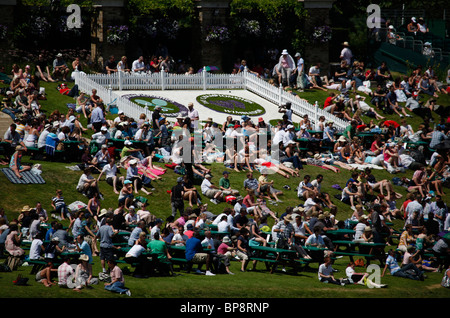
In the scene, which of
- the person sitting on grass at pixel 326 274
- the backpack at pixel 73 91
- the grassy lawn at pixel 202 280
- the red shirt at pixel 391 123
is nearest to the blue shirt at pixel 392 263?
the grassy lawn at pixel 202 280

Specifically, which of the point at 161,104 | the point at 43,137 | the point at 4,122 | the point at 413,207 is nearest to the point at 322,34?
the point at 161,104

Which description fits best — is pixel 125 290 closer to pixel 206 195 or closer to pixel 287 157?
pixel 206 195

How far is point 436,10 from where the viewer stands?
1757 inches

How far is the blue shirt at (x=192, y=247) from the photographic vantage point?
21.1 metres

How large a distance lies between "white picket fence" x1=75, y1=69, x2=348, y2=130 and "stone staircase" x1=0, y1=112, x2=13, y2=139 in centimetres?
452

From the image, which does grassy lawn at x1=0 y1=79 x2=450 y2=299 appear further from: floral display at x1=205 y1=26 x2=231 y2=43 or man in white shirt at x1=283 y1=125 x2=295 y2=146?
floral display at x1=205 y1=26 x2=231 y2=43

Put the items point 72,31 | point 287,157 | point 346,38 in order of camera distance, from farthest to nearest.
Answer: point 346,38 → point 72,31 → point 287,157

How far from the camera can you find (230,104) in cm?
3488

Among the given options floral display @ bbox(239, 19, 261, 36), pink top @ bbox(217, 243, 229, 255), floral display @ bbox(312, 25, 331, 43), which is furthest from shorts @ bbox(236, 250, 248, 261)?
floral display @ bbox(312, 25, 331, 43)

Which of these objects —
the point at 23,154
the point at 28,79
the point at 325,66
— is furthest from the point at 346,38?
the point at 23,154

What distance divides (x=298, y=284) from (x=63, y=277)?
5772mm

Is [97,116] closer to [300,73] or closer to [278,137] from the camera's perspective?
[278,137]

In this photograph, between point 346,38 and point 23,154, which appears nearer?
point 23,154

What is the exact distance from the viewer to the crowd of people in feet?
70.1
